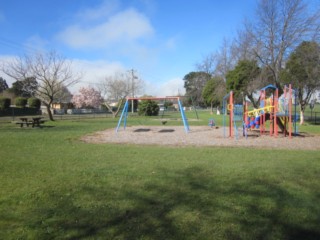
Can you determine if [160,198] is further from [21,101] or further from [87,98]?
[87,98]

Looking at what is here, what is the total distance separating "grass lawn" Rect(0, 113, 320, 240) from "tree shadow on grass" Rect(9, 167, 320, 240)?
11mm

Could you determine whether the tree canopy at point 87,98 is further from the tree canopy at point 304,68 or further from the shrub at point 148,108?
the tree canopy at point 304,68

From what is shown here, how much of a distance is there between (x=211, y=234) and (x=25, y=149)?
7871 millimetres

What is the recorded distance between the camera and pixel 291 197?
4574mm

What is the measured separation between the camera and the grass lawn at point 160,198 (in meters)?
3.48

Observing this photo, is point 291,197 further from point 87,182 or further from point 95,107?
point 95,107

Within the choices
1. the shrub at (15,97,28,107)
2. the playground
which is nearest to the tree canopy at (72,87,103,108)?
the shrub at (15,97,28,107)

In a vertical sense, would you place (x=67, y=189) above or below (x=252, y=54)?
below

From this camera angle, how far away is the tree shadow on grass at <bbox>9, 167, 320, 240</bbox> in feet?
11.2

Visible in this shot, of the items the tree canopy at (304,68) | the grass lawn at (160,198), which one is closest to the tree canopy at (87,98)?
the tree canopy at (304,68)

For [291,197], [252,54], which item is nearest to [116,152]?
[291,197]

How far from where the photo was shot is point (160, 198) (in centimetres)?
454

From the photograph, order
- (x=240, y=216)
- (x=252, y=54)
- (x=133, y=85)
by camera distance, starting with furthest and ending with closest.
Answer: (x=133, y=85), (x=252, y=54), (x=240, y=216)

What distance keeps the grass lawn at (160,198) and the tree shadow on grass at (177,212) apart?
1 cm
